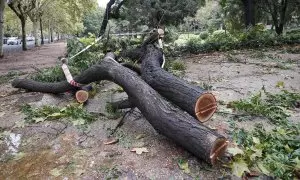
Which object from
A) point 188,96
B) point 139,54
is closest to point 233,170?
point 188,96

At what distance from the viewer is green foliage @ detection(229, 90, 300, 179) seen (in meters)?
3.41

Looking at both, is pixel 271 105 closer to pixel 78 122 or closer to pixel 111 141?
pixel 111 141

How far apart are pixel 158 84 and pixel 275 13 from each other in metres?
15.8

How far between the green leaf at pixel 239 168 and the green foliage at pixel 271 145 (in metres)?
0.01

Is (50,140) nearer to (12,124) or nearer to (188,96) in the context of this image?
(12,124)

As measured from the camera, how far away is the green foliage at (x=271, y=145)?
11.2 ft

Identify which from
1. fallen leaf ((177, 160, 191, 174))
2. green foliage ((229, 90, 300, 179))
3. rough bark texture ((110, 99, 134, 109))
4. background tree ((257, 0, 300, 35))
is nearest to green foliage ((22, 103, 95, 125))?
rough bark texture ((110, 99, 134, 109))

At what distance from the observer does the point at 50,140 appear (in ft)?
15.7

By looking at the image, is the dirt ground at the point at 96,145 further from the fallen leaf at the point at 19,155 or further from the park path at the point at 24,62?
the park path at the point at 24,62

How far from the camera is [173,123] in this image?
402cm

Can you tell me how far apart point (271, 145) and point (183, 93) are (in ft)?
4.51

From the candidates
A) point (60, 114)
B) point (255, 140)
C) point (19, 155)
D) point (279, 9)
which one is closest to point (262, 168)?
point (255, 140)

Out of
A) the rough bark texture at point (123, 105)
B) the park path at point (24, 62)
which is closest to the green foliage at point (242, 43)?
the park path at point (24, 62)

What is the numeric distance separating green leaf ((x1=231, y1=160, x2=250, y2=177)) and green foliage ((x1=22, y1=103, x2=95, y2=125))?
2790mm
